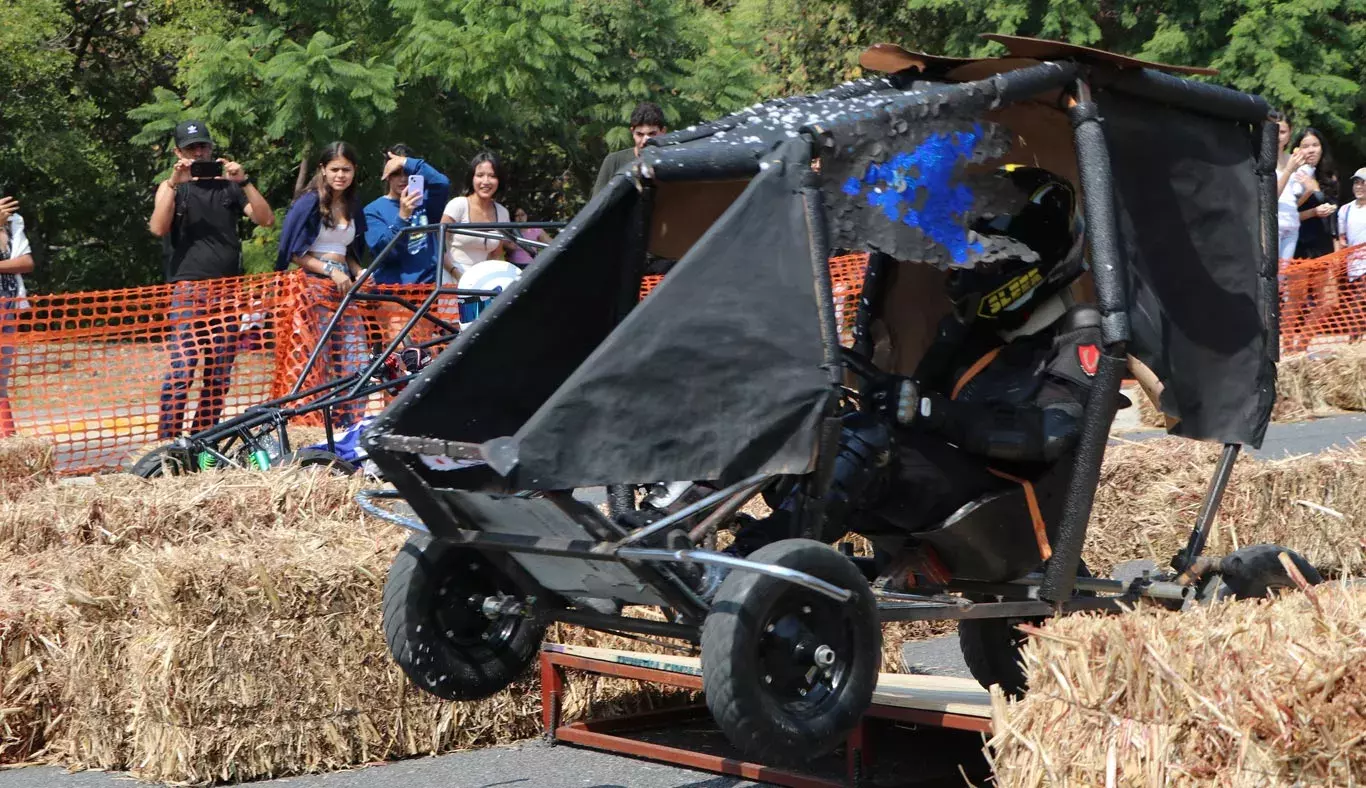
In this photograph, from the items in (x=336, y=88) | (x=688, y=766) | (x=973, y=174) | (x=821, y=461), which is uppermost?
(x=336, y=88)

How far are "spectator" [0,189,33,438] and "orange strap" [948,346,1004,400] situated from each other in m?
7.28

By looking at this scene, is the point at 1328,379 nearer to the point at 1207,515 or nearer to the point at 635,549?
the point at 1207,515

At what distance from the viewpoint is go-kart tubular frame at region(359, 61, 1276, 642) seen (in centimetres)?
430

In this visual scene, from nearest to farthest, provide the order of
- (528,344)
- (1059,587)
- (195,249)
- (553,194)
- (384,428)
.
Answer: (384,428)
(528,344)
(1059,587)
(195,249)
(553,194)

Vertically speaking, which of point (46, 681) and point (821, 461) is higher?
point (821, 461)

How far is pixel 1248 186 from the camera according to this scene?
5.63 meters

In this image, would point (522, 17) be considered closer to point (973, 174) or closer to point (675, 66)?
point (675, 66)

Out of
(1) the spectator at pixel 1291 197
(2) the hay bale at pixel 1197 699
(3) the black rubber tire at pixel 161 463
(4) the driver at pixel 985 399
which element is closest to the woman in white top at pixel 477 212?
(3) the black rubber tire at pixel 161 463

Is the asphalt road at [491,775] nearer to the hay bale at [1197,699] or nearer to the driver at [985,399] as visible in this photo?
the driver at [985,399]

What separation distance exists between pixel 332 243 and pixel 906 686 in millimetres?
6142

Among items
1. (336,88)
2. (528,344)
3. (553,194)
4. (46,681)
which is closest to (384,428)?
(528,344)

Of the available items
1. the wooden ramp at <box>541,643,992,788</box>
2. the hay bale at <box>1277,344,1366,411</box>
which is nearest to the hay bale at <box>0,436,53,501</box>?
the wooden ramp at <box>541,643,992,788</box>

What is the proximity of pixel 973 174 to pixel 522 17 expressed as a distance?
16.6m

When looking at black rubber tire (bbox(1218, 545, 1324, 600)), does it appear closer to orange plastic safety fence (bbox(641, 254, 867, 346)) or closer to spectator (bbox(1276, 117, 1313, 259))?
orange plastic safety fence (bbox(641, 254, 867, 346))
